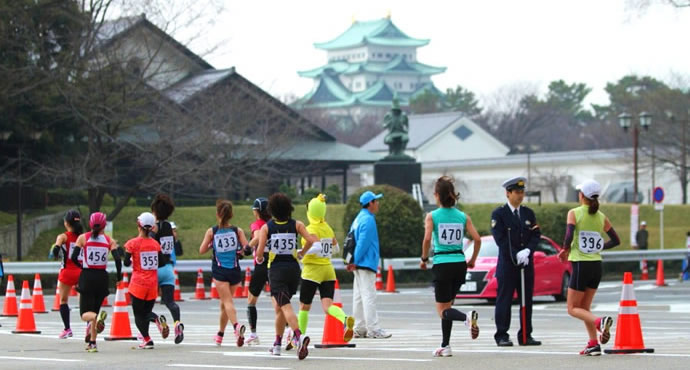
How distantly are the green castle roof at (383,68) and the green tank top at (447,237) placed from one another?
494 ft

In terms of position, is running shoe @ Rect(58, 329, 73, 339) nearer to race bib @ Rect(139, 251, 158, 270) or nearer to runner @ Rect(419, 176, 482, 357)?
race bib @ Rect(139, 251, 158, 270)

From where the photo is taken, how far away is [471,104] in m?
120

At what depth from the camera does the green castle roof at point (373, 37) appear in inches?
6673

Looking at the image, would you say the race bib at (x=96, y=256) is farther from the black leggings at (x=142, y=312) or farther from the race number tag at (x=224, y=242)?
the race number tag at (x=224, y=242)

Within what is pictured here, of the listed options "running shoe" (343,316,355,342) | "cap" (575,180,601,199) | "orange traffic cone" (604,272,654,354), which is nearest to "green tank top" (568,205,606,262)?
"cap" (575,180,601,199)

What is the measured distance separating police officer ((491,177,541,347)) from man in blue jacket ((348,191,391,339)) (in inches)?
114

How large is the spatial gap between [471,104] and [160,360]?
10975cm

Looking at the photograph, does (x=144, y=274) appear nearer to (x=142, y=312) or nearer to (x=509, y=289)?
(x=142, y=312)

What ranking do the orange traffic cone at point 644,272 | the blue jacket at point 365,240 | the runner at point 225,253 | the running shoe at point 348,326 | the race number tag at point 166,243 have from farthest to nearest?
the orange traffic cone at point 644,272 → the blue jacket at point 365,240 → the race number tag at point 166,243 → the runner at point 225,253 → the running shoe at point 348,326

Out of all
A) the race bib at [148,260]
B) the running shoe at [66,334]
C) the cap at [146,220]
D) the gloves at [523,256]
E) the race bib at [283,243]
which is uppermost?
the cap at [146,220]

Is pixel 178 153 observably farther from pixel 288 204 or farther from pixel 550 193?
pixel 550 193

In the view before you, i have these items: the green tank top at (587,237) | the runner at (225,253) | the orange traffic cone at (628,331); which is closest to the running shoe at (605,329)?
the orange traffic cone at (628,331)

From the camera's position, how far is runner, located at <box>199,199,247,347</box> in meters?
13.5

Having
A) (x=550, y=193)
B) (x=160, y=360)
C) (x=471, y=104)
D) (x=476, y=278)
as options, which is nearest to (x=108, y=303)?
(x=476, y=278)
